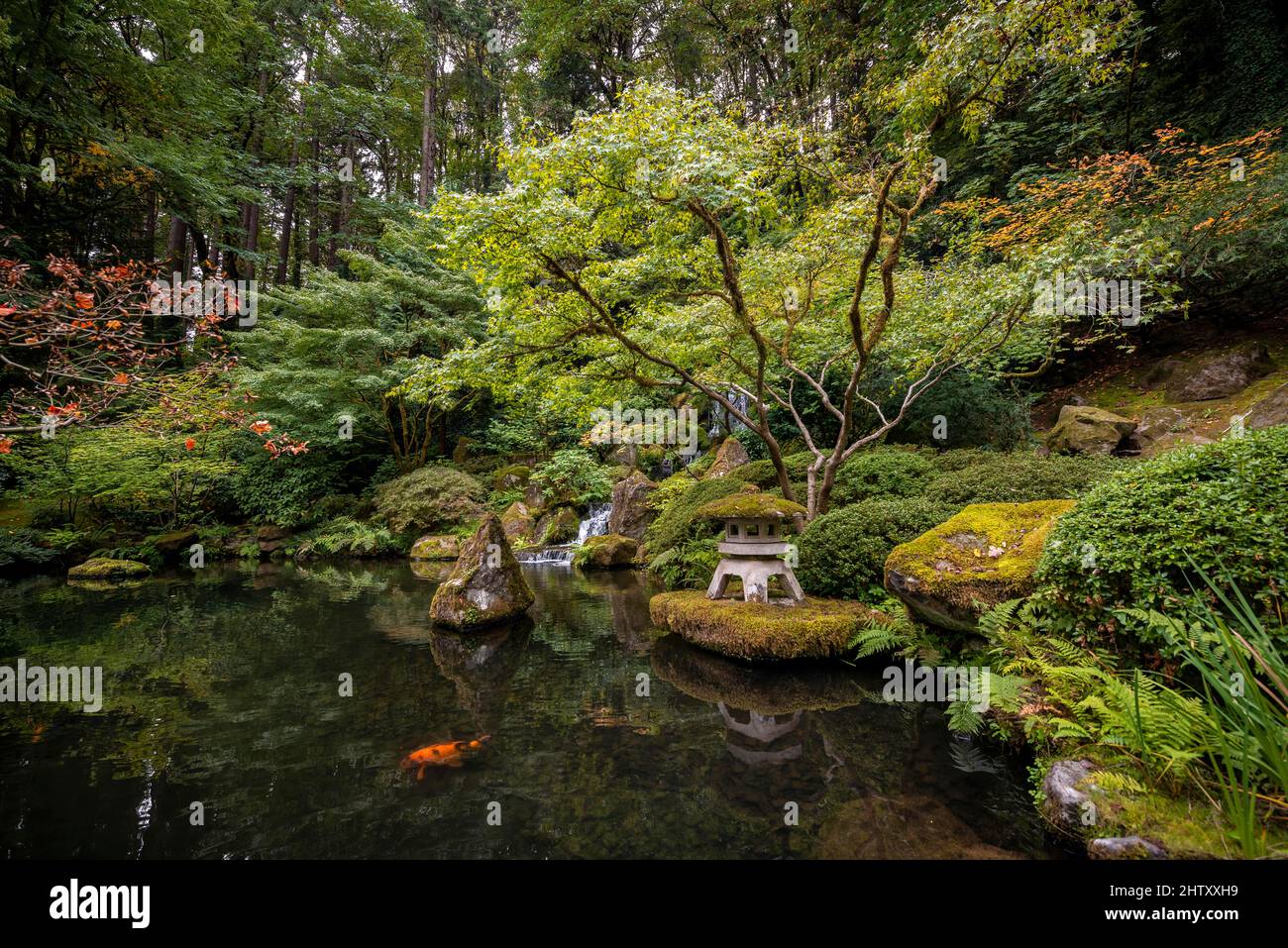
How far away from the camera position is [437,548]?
14.8m

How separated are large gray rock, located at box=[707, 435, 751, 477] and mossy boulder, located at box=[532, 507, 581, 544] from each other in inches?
190

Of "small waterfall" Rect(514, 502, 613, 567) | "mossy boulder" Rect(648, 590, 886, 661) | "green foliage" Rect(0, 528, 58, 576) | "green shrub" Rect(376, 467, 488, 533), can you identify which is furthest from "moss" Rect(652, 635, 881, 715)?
"green foliage" Rect(0, 528, 58, 576)

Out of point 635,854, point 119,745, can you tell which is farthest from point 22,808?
point 635,854

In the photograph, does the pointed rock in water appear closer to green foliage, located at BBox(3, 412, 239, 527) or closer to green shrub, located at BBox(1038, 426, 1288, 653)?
green shrub, located at BBox(1038, 426, 1288, 653)

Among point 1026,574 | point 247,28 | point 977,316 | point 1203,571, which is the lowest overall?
point 1026,574

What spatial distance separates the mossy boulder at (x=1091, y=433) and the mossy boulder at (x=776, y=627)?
6.55 meters

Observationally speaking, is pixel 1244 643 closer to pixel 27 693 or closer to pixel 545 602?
pixel 545 602

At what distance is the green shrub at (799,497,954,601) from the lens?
19.0 ft

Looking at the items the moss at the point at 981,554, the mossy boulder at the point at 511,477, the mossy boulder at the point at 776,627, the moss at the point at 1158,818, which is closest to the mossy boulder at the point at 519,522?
the mossy boulder at the point at 511,477

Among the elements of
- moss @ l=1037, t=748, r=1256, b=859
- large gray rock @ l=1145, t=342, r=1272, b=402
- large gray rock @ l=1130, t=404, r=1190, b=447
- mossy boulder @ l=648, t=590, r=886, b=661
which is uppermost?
large gray rock @ l=1145, t=342, r=1272, b=402

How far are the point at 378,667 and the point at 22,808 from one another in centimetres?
266

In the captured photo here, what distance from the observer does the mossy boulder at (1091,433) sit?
9.16 m
